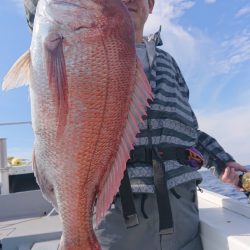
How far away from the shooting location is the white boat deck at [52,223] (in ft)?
8.38

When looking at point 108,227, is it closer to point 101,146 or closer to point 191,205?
point 191,205

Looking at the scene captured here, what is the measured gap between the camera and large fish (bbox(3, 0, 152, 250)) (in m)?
1.55

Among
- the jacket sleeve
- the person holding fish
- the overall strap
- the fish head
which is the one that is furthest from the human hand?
the fish head

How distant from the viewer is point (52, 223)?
517 centimetres

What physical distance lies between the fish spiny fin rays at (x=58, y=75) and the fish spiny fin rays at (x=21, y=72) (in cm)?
13

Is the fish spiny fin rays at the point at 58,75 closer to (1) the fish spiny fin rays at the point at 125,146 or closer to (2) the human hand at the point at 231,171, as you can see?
(1) the fish spiny fin rays at the point at 125,146

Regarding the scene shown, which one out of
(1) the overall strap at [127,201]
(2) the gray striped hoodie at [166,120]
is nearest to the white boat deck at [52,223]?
(2) the gray striped hoodie at [166,120]

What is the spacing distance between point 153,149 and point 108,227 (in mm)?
504

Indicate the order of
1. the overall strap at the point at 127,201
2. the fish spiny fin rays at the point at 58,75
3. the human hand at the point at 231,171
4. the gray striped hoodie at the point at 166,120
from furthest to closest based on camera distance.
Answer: the human hand at the point at 231,171 → the gray striped hoodie at the point at 166,120 → the overall strap at the point at 127,201 → the fish spiny fin rays at the point at 58,75

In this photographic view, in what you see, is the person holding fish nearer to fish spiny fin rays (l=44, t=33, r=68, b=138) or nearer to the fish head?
the fish head

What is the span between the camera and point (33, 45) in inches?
63.4

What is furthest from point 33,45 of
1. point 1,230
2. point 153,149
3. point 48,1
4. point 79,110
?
point 1,230

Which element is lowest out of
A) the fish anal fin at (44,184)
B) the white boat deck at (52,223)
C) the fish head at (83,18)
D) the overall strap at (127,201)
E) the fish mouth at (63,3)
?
the white boat deck at (52,223)

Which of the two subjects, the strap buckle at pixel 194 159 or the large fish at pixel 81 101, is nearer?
the large fish at pixel 81 101
